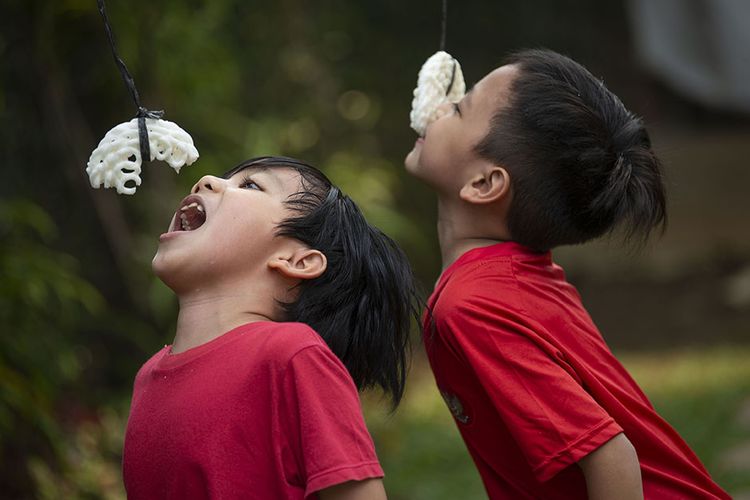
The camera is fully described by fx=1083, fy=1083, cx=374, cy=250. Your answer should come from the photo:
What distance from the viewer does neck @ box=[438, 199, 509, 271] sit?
6.46ft

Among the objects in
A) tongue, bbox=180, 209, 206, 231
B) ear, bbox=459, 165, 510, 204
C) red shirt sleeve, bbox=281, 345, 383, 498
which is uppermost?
tongue, bbox=180, 209, 206, 231

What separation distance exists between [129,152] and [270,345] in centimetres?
37

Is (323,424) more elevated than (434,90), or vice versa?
(434,90)

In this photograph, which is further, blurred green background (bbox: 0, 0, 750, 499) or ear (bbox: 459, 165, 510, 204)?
blurred green background (bbox: 0, 0, 750, 499)

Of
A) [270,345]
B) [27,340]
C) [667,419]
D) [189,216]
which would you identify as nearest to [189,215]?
[189,216]

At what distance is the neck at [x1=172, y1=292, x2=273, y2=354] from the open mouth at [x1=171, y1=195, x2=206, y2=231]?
129 mm

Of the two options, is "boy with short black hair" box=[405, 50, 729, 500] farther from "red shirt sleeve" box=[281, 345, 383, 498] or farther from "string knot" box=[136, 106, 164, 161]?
"string knot" box=[136, 106, 164, 161]

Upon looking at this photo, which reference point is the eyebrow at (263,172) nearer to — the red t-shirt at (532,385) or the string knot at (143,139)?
the string knot at (143,139)

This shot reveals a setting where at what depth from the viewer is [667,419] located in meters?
4.49

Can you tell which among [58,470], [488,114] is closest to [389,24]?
[58,470]

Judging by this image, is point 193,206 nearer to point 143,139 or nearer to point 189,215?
point 189,215

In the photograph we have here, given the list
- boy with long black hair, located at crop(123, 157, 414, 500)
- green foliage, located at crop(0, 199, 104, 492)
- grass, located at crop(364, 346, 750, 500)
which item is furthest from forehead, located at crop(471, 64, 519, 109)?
grass, located at crop(364, 346, 750, 500)

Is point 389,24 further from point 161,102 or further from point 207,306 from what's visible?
point 207,306

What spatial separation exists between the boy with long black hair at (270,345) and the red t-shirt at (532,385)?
13cm
